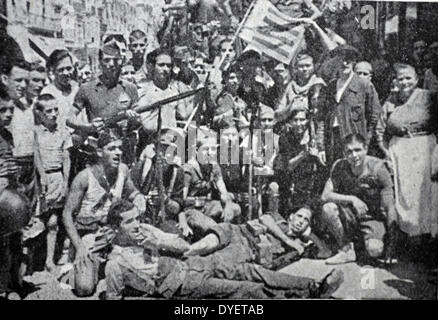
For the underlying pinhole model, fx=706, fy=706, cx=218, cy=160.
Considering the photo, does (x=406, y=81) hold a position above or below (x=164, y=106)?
above

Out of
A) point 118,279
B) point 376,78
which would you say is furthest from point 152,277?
point 376,78

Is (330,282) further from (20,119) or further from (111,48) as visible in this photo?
(20,119)

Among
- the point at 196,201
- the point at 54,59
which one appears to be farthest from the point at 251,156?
the point at 54,59

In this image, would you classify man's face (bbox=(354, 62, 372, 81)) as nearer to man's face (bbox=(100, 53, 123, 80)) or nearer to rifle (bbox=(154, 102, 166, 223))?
rifle (bbox=(154, 102, 166, 223))

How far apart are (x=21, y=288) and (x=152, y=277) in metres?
1.22

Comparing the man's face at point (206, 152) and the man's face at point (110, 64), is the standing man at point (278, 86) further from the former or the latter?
the man's face at point (110, 64)

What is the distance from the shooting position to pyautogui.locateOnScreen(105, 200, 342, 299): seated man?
261 inches

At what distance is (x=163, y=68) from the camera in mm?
6629

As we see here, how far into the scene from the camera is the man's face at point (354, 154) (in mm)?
6672

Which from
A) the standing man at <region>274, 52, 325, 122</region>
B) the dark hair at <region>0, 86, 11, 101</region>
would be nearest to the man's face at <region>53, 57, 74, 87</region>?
the dark hair at <region>0, 86, 11, 101</region>

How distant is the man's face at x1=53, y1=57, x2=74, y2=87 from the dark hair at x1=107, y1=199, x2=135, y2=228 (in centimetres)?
122

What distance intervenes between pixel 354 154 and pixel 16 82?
323cm

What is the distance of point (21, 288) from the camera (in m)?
6.59
